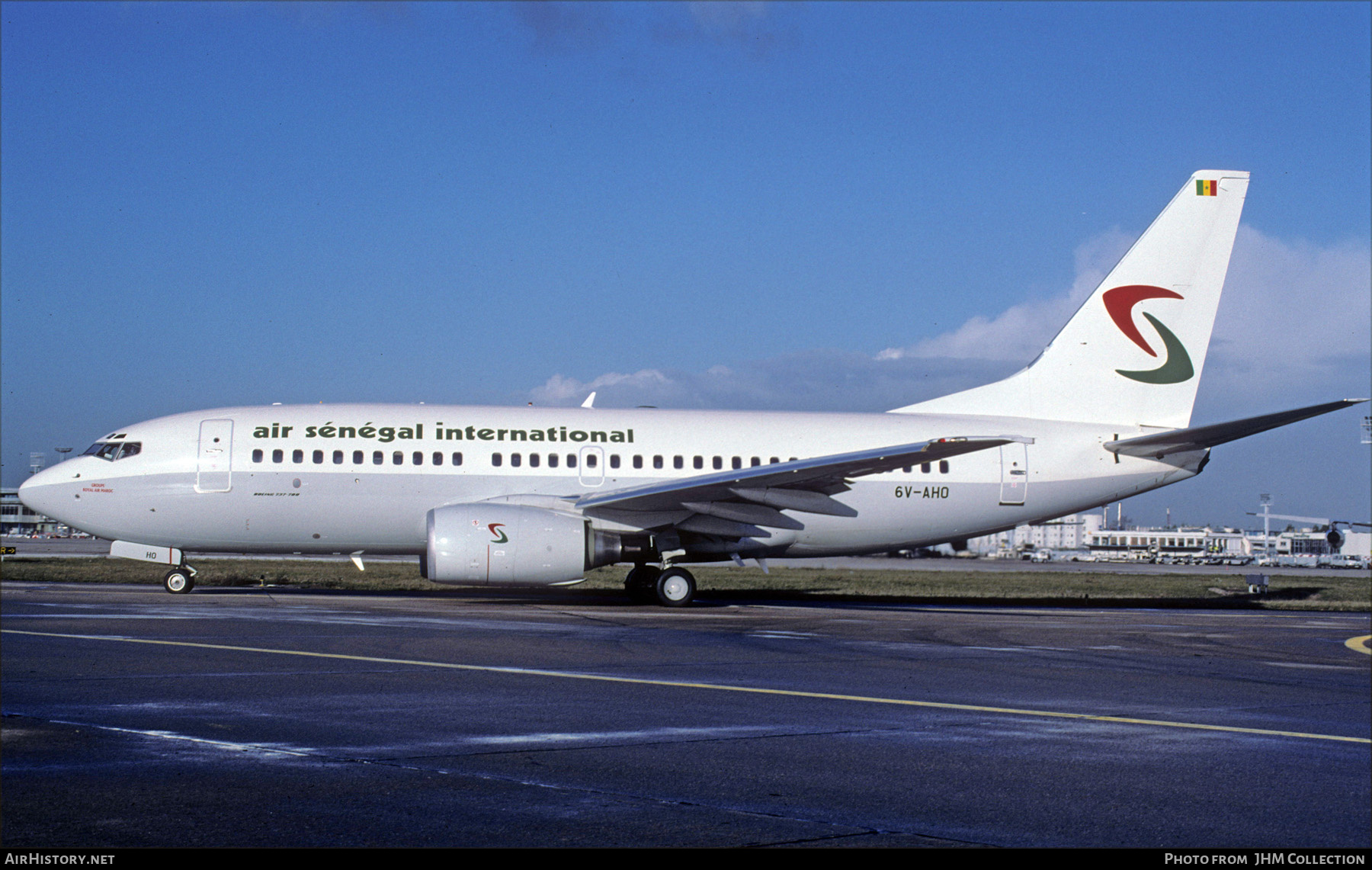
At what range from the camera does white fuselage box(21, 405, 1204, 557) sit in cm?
2169

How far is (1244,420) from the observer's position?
20.7m

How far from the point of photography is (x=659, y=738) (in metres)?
7.71

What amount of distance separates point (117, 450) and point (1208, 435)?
811 inches

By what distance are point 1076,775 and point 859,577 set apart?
33382 millimetres

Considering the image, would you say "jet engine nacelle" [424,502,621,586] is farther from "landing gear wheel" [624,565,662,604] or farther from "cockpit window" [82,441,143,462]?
"cockpit window" [82,441,143,462]

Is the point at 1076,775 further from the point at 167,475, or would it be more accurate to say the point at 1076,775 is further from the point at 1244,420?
the point at 167,475

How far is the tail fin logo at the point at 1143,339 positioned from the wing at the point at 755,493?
550cm

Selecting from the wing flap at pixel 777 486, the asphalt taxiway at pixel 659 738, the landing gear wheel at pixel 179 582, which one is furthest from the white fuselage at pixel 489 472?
the asphalt taxiway at pixel 659 738

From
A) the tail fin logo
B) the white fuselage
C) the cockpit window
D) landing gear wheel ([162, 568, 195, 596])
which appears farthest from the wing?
the cockpit window

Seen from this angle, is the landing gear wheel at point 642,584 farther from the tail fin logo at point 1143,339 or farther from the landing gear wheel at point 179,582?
the tail fin logo at point 1143,339

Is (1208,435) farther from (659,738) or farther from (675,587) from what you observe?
(659,738)

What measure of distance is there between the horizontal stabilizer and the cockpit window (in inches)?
750

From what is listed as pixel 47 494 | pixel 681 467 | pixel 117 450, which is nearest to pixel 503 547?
pixel 681 467

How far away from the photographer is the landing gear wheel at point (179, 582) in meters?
21.6
